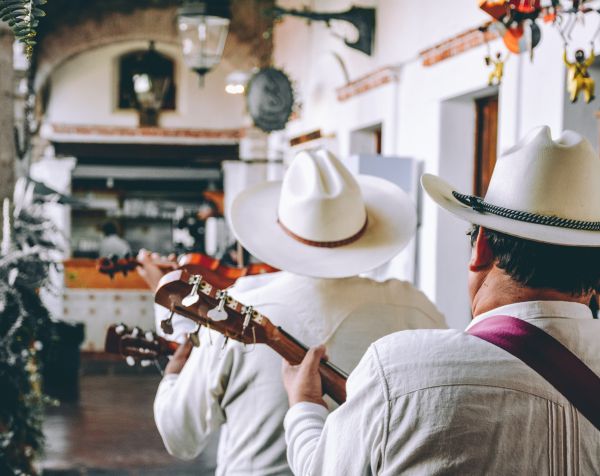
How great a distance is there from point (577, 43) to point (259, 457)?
2248 millimetres

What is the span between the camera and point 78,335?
26.6ft

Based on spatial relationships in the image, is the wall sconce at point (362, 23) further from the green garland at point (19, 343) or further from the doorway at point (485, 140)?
the green garland at point (19, 343)

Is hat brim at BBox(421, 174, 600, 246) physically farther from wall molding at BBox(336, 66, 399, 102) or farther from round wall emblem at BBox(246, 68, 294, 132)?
round wall emblem at BBox(246, 68, 294, 132)

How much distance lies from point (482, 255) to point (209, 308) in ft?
2.15

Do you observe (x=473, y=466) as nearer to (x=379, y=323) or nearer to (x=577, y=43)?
(x=379, y=323)

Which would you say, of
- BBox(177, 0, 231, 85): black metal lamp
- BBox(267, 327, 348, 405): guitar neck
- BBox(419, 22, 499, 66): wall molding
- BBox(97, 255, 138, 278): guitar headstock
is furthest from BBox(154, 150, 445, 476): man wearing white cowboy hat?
BBox(177, 0, 231, 85): black metal lamp

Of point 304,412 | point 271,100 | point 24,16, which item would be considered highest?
point 271,100

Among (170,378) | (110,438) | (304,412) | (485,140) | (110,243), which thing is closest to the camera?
(304,412)

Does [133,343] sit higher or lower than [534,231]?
lower

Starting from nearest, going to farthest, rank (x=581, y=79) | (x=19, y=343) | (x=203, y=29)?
(x=581, y=79) → (x=19, y=343) → (x=203, y=29)

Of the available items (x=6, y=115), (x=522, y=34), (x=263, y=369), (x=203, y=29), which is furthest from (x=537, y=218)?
(x=203, y=29)

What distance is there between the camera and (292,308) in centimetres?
215

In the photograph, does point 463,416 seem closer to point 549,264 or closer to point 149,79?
point 549,264

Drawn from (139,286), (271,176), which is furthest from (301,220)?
(271,176)
